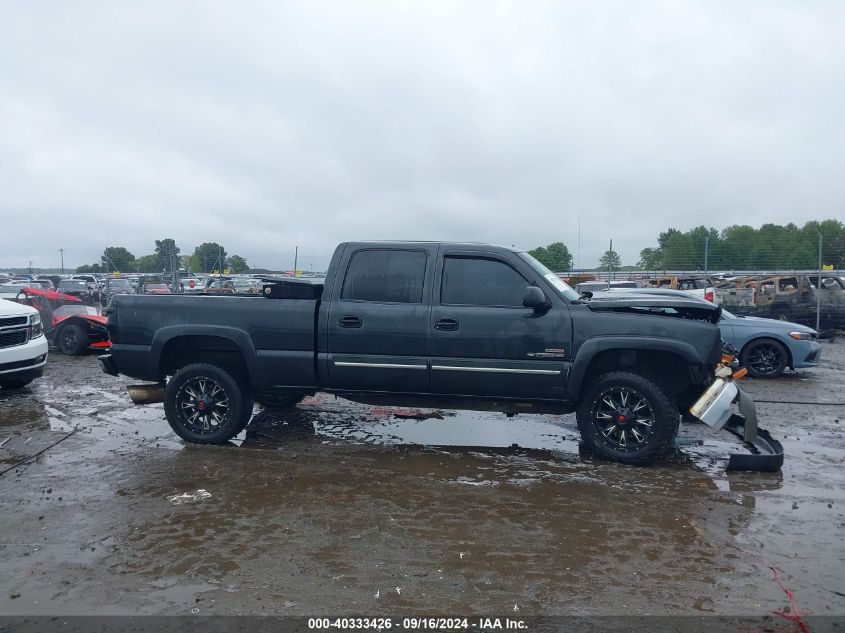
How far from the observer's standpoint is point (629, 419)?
556cm

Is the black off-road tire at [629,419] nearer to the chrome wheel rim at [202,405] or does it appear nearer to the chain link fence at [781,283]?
the chrome wheel rim at [202,405]

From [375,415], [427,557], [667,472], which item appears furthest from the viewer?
[375,415]

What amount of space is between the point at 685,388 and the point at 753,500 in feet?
3.95

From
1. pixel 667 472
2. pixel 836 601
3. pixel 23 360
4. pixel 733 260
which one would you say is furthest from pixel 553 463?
pixel 733 260

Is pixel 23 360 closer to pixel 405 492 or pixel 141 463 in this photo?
pixel 141 463

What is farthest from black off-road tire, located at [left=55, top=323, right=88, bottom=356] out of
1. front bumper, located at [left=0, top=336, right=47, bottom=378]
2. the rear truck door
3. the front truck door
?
the rear truck door

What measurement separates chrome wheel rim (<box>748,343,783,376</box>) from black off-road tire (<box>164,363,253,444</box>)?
344 inches

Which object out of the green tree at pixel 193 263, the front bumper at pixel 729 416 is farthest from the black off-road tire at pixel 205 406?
the green tree at pixel 193 263

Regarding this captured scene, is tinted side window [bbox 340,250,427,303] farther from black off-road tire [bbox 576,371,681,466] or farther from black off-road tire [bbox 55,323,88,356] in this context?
black off-road tire [bbox 55,323,88,356]

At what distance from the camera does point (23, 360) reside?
8.23 metres

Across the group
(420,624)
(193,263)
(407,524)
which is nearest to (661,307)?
(407,524)

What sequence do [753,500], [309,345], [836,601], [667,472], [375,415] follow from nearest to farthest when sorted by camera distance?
[836,601]
[753,500]
[667,472]
[309,345]
[375,415]

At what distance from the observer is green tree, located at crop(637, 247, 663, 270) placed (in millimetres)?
28484

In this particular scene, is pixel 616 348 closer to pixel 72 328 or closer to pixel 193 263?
pixel 72 328
